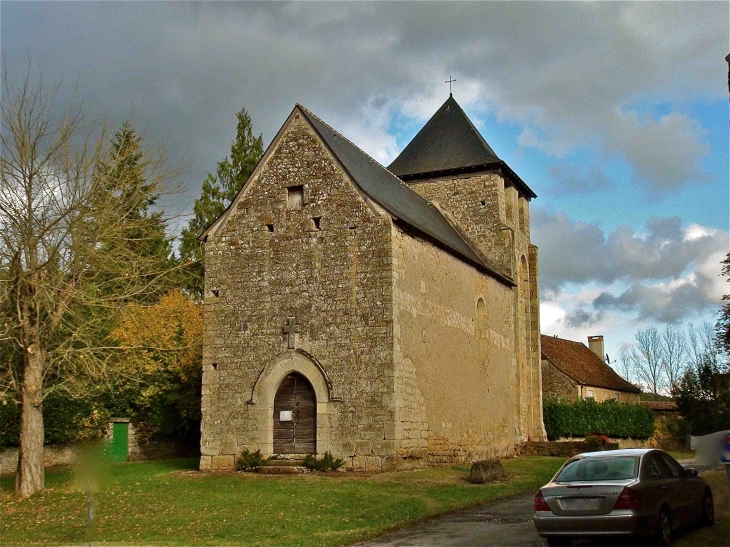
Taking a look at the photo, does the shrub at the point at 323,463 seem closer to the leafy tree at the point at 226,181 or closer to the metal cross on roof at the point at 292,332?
the metal cross on roof at the point at 292,332

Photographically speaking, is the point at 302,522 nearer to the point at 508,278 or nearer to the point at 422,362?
the point at 422,362

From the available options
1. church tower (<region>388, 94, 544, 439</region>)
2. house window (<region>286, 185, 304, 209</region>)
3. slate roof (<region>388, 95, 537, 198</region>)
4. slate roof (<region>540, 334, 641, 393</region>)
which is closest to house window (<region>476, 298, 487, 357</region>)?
church tower (<region>388, 94, 544, 439</region>)

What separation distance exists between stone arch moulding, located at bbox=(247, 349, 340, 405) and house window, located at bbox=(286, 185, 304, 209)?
13.0ft

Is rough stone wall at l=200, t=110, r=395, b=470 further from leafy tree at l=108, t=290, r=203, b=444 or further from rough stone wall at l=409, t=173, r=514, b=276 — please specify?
rough stone wall at l=409, t=173, r=514, b=276

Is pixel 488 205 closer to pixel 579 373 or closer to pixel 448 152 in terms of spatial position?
pixel 448 152

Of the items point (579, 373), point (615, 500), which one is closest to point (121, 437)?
point (615, 500)

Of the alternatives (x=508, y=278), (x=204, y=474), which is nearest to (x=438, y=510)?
(x=204, y=474)

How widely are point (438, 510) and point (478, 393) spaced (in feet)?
38.0

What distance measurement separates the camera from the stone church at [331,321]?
18.8 m

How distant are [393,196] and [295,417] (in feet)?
24.7

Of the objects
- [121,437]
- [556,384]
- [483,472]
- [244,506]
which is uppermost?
[556,384]

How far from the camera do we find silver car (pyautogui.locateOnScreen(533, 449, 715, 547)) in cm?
891

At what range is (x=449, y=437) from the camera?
71.2ft

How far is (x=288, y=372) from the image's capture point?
64.1 ft
